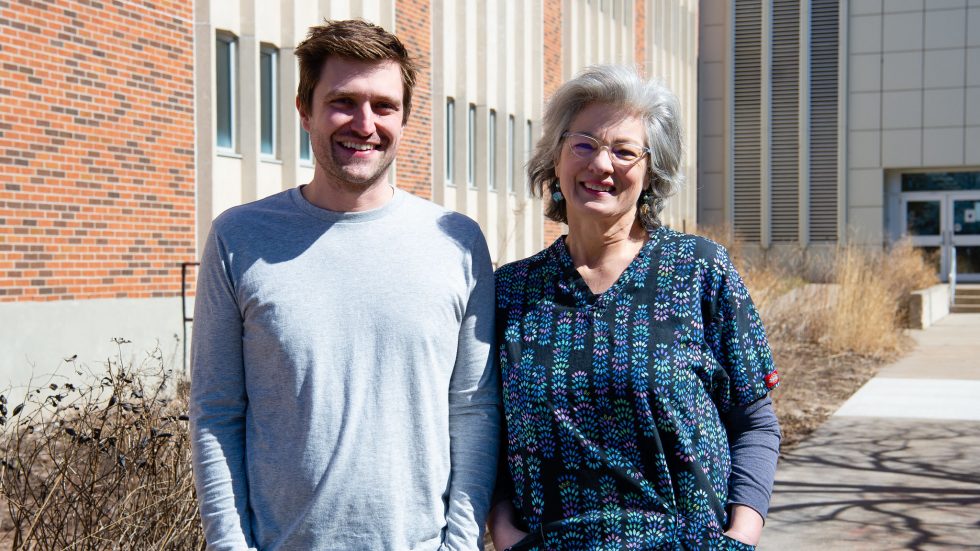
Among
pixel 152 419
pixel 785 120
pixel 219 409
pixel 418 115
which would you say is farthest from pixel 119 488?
pixel 785 120

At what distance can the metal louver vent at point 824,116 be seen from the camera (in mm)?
33031

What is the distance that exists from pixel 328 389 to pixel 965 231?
3305cm

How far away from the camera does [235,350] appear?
8.11 feet

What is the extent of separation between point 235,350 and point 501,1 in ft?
60.1

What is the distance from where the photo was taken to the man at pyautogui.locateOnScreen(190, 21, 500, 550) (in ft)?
7.98

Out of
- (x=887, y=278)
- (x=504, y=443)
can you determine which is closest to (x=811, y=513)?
(x=504, y=443)

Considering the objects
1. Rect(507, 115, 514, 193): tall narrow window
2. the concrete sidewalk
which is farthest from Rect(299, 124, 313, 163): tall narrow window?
the concrete sidewalk

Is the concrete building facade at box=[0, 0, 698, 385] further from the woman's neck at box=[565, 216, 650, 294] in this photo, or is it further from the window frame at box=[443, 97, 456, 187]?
the woman's neck at box=[565, 216, 650, 294]

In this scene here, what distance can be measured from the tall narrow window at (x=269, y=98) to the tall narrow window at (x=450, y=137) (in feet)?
18.0

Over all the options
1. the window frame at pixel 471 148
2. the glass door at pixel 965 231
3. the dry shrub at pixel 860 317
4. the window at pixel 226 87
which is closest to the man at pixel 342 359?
the window at pixel 226 87

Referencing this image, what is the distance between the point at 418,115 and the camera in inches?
655

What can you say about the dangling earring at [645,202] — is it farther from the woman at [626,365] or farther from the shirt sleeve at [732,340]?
the shirt sleeve at [732,340]

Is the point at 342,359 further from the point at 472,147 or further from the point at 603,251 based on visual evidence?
the point at 472,147

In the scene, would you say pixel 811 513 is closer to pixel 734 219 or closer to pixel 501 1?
pixel 501 1
